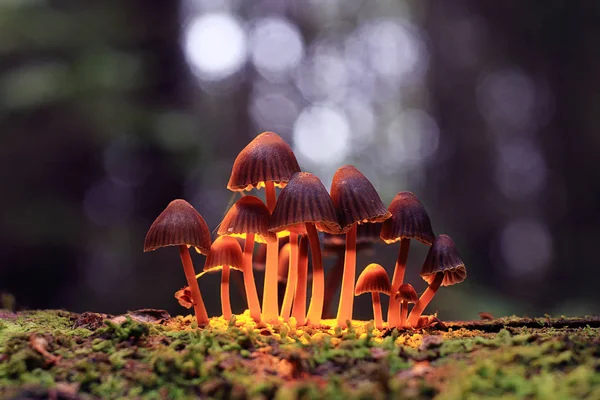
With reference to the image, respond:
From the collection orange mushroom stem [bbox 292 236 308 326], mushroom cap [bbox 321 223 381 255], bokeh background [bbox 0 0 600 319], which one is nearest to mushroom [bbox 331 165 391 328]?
orange mushroom stem [bbox 292 236 308 326]

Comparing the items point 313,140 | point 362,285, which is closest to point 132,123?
point 362,285

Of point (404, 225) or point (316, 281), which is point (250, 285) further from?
point (404, 225)

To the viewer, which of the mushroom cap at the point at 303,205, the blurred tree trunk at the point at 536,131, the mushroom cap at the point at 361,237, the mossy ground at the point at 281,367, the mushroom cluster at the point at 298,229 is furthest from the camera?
the blurred tree trunk at the point at 536,131

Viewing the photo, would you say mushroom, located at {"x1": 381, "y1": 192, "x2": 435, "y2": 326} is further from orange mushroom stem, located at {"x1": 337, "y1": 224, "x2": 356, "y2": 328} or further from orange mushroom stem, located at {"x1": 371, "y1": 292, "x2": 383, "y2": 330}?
orange mushroom stem, located at {"x1": 337, "y1": 224, "x2": 356, "y2": 328}

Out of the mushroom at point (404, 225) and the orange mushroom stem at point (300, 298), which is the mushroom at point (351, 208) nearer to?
the mushroom at point (404, 225)

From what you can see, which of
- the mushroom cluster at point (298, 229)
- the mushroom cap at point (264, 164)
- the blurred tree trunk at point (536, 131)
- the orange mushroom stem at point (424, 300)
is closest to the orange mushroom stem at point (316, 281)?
the mushroom cluster at point (298, 229)

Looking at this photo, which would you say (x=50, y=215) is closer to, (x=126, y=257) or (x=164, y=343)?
(x=126, y=257)
